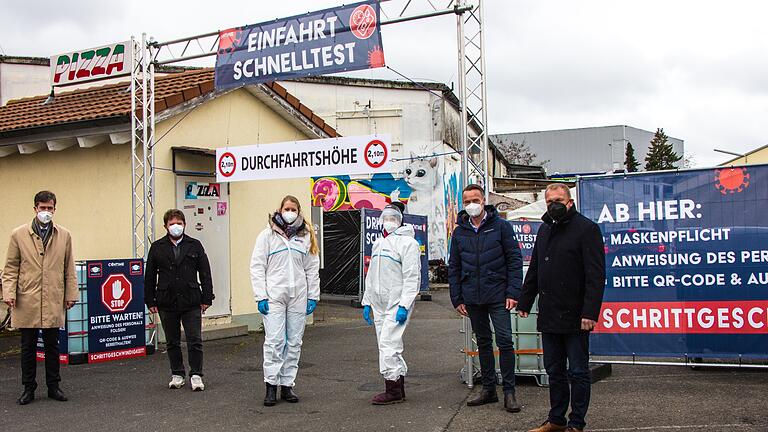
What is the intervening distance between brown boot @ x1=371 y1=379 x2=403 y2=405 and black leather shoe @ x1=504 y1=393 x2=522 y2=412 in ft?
3.51

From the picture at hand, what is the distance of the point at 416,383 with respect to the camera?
8750 mm

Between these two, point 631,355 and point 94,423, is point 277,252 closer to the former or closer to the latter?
point 94,423

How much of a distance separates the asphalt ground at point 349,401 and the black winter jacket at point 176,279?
3.15ft

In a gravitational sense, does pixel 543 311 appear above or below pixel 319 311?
above

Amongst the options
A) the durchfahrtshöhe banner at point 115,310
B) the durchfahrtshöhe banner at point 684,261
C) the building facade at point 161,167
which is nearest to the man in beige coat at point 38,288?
the durchfahrtshöhe banner at point 115,310

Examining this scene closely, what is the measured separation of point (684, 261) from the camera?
8016 mm

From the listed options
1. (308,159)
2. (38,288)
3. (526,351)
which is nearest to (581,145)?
(308,159)

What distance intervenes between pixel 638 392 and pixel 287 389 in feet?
11.4

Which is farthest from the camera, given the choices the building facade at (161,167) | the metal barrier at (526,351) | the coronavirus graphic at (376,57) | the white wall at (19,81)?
the white wall at (19,81)

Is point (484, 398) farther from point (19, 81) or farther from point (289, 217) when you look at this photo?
point (19, 81)

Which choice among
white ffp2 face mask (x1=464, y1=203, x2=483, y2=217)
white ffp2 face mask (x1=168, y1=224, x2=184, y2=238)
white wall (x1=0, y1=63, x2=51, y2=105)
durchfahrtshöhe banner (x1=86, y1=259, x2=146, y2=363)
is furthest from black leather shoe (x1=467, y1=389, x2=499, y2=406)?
Result: white wall (x1=0, y1=63, x2=51, y2=105)

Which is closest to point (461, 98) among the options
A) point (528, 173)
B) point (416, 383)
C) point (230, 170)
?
point (416, 383)

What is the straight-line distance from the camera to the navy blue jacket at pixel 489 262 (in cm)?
720

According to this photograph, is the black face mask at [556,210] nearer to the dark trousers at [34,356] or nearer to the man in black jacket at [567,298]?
the man in black jacket at [567,298]
